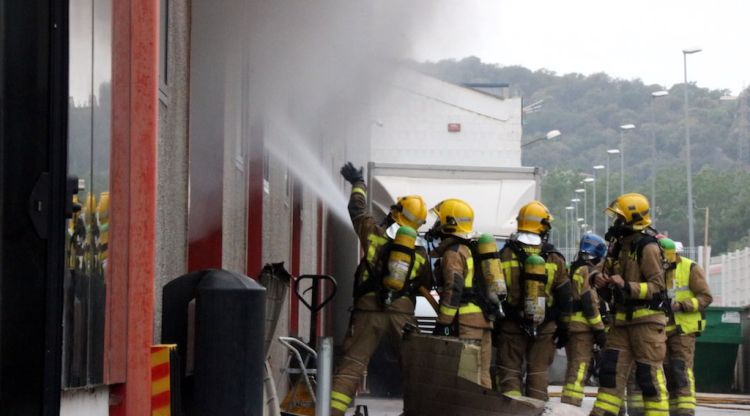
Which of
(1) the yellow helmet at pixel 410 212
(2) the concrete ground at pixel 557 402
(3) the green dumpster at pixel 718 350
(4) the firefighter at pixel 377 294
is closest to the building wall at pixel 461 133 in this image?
(3) the green dumpster at pixel 718 350

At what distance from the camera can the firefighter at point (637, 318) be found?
9000 mm

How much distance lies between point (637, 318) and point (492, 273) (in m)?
1.15

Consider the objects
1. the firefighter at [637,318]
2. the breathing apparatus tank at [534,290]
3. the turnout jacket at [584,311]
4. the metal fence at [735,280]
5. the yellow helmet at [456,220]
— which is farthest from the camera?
the metal fence at [735,280]

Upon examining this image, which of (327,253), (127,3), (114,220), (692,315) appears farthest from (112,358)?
(327,253)

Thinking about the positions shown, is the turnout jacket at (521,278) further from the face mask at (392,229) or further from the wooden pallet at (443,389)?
the wooden pallet at (443,389)

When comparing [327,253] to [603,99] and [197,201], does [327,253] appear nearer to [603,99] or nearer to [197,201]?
[197,201]

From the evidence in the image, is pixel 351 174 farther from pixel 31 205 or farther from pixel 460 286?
pixel 31 205

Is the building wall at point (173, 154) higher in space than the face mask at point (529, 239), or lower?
higher

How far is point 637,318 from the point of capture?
9.11 m

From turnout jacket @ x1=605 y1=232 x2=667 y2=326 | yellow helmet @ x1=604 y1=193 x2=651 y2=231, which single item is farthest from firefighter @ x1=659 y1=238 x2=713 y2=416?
yellow helmet @ x1=604 y1=193 x2=651 y2=231

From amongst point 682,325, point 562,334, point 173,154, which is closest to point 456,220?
point 562,334

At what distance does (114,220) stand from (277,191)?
7.51 m

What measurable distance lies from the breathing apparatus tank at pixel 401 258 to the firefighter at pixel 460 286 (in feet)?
1.20

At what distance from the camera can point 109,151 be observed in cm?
266
